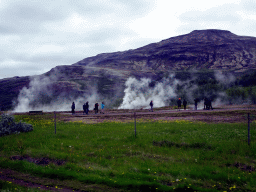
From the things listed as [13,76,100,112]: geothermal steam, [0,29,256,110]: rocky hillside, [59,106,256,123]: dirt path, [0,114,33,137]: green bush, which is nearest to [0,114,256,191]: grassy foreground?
[0,114,33,137]: green bush

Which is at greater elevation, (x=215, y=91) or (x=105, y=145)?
(x=215, y=91)

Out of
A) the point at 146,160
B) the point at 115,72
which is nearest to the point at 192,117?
the point at 146,160

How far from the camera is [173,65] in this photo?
188000 millimetres

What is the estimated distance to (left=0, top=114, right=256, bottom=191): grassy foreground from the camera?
7.31 metres

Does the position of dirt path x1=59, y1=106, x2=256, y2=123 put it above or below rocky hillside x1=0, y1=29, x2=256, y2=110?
below

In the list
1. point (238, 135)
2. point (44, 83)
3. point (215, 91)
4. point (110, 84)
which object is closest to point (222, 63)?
point (110, 84)

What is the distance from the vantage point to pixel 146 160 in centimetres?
975

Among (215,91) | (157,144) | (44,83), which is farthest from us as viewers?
(44,83)

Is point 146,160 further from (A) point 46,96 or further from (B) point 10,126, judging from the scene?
(A) point 46,96

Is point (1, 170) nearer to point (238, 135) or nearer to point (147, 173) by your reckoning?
point (147, 173)

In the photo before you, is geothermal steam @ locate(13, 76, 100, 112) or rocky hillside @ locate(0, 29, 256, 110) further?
rocky hillside @ locate(0, 29, 256, 110)

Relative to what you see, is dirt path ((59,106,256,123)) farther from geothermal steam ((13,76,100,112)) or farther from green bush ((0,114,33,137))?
geothermal steam ((13,76,100,112))

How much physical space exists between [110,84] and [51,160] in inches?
4380

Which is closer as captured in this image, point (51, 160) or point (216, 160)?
point (216, 160)
